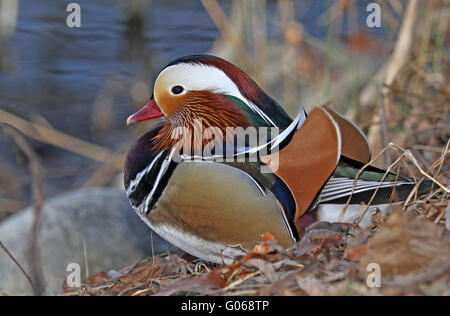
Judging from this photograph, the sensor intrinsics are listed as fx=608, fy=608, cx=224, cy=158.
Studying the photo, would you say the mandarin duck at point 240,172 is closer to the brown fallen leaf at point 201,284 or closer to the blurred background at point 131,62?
the brown fallen leaf at point 201,284

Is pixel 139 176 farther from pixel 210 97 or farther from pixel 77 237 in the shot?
pixel 77 237

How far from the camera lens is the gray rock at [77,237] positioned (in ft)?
12.3

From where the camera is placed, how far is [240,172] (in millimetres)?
2363

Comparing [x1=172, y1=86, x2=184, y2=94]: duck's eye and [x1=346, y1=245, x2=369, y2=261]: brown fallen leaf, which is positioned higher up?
[x1=172, y1=86, x2=184, y2=94]: duck's eye

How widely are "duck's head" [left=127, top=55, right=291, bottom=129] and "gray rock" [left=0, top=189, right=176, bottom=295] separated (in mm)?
1481

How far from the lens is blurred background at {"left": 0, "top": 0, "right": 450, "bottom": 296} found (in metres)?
→ 4.84

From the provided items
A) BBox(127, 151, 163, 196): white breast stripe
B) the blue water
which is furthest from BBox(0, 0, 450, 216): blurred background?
BBox(127, 151, 163, 196): white breast stripe

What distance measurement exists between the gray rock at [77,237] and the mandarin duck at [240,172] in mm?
1415

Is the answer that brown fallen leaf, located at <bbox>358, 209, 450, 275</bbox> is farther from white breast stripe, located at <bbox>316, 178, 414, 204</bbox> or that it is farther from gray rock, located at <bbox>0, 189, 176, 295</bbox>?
gray rock, located at <bbox>0, 189, 176, 295</bbox>

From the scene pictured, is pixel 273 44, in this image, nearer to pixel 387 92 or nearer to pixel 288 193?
pixel 387 92

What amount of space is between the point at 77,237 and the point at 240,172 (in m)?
1.94

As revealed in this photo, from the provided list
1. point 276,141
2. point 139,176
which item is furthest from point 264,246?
point 139,176
